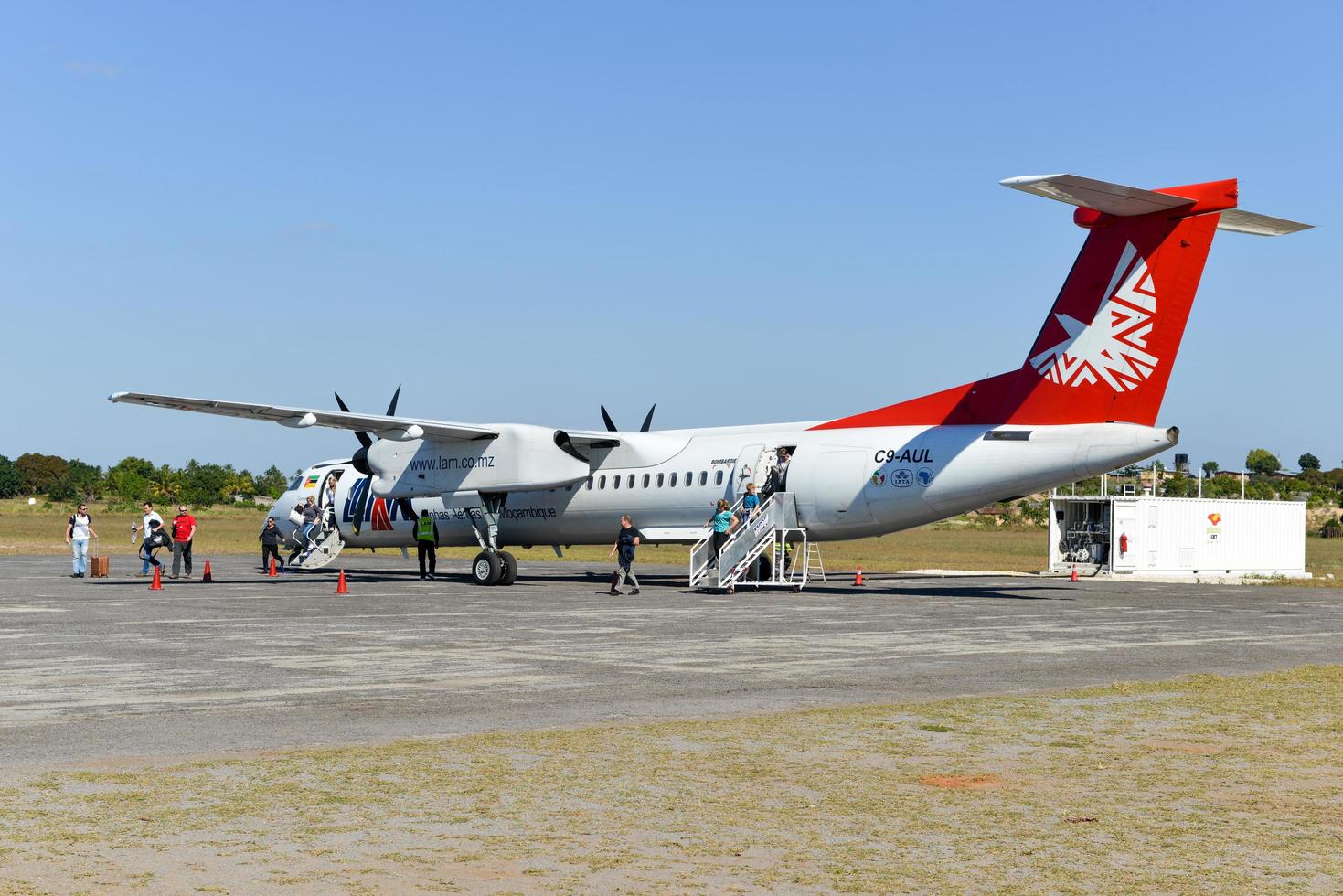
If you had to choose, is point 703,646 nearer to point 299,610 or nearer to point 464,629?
point 464,629

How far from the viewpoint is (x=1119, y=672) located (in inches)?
582

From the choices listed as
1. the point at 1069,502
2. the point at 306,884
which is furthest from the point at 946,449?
the point at 306,884

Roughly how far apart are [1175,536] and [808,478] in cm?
1596

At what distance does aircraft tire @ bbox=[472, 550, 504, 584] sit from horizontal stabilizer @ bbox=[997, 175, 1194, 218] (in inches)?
590

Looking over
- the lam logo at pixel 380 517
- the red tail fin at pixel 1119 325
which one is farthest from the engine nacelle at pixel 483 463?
the red tail fin at pixel 1119 325

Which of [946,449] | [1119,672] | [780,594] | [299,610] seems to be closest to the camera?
[1119,672]

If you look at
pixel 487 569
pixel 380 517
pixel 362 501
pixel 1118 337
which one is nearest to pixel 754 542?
pixel 487 569

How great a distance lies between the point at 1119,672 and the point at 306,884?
10.7 m

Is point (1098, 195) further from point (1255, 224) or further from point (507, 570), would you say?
point (507, 570)

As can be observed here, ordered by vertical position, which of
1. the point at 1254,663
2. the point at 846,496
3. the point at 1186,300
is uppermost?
the point at 1186,300

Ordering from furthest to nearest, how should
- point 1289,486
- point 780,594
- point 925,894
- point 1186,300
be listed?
point 1289,486 → point 780,594 → point 1186,300 → point 925,894

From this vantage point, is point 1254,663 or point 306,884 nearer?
point 306,884

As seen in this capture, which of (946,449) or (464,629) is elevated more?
(946,449)

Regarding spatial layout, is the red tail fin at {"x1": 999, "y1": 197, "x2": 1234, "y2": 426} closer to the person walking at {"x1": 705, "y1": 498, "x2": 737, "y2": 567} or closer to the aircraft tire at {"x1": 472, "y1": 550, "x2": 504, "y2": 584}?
the person walking at {"x1": 705, "y1": 498, "x2": 737, "y2": 567}
